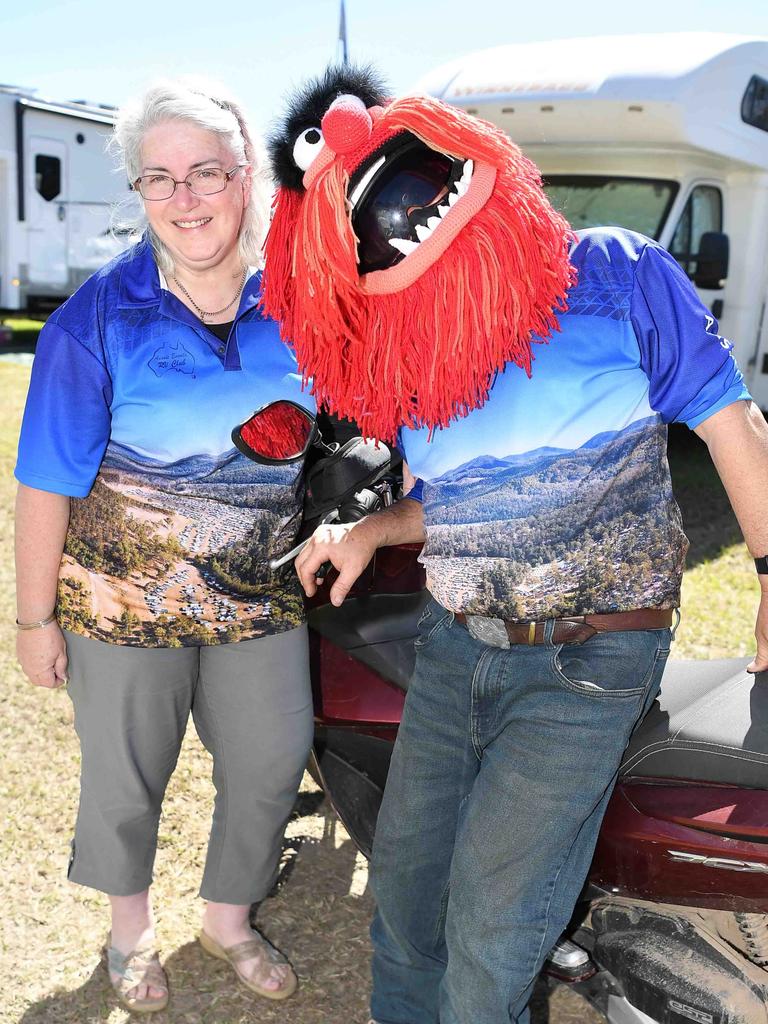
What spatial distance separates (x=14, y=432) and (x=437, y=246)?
23.5ft

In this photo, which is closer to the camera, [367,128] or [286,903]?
[367,128]

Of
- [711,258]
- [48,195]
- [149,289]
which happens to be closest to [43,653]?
[149,289]

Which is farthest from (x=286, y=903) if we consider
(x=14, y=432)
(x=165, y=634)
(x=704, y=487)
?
(x=14, y=432)

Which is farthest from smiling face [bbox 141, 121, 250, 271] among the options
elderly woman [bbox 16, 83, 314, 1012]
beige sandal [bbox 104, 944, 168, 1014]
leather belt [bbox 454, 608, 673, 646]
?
beige sandal [bbox 104, 944, 168, 1014]

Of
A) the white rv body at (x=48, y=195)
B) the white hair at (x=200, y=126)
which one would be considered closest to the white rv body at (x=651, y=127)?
the white hair at (x=200, y=126)

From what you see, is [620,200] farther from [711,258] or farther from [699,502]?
[699,502]

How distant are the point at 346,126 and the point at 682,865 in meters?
1.30

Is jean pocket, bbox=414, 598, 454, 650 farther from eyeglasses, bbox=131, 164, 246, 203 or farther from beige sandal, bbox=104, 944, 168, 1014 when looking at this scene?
beige sandal, bbox=104, 944, 168, 1014

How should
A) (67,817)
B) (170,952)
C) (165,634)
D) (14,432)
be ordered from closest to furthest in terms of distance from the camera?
(165,634)
(170,952)
(67,817)
(14,432)

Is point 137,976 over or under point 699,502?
over

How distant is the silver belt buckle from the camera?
1.71 meters

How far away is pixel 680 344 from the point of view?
1.55 meters

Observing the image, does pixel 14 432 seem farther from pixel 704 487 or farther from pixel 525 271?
pixel 525 271

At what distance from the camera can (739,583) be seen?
5.22 meters
